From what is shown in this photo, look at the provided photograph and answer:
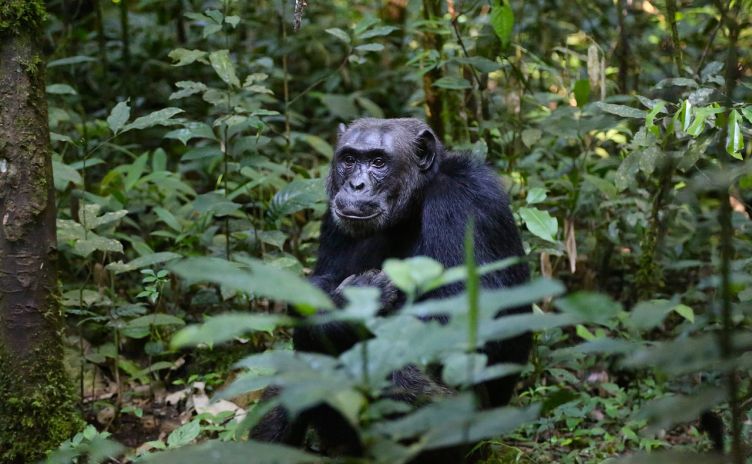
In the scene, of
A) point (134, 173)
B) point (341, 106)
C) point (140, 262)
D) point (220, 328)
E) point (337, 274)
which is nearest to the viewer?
point (220, 328)

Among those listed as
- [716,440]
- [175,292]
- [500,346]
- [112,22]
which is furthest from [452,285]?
[112,22]

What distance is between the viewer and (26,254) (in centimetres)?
493

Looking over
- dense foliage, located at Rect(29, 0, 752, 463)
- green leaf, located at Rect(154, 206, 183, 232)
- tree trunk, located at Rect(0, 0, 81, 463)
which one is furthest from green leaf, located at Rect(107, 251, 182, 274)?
green leaf, located at Rect(154, 206, 183, 232)

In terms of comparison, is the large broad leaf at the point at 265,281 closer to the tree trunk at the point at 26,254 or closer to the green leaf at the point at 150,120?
the tree trunk at the point at 26,254

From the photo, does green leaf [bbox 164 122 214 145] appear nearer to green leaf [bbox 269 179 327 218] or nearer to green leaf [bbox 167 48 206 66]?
green leaf [bbox 167 48 206 66]

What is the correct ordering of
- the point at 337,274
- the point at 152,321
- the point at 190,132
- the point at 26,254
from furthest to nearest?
1. the point at 190,132
2. the point at 152,321
3. the point at 337,274
4. the point at 26,254

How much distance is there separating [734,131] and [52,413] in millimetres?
4425

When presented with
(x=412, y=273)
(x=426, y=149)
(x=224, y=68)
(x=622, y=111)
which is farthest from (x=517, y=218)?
(x=412, y=273)

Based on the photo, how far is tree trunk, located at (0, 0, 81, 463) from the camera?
189 inches

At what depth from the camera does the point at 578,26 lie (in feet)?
37.2

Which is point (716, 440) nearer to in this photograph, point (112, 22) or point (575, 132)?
point (575, 132)

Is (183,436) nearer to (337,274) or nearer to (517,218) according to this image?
(337,274)

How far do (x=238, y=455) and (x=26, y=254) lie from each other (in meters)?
3.29

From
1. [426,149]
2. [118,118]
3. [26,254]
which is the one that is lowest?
[26,254]
